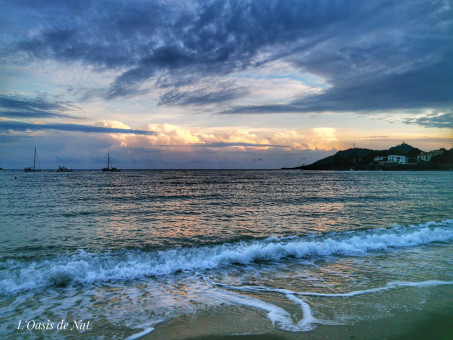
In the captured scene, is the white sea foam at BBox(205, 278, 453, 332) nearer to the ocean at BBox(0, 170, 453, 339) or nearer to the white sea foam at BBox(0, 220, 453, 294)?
the ocean at BBox(0, 170, 453, 339)

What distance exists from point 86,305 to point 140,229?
9716 millimetres

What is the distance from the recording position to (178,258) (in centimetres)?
1105

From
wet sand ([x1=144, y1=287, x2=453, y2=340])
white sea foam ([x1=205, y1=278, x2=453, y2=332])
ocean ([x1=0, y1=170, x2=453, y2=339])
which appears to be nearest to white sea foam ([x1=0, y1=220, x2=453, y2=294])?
ocean ([x1=0, y1=170, x2=453, y2=339])

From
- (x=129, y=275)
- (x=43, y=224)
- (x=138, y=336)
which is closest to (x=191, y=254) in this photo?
(x=129, y=275)

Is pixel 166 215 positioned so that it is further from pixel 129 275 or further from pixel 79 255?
pixel 129 275

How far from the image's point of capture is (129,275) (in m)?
9.41

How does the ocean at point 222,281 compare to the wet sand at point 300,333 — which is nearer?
the wet sand at point 300,333

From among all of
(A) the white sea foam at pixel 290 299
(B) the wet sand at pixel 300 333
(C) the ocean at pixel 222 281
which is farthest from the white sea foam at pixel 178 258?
(B) the wet sand at pixel 300 333

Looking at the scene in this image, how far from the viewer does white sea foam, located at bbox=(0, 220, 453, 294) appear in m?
8.95

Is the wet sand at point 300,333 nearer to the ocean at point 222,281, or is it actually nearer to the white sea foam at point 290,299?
the ocean at point 222,281

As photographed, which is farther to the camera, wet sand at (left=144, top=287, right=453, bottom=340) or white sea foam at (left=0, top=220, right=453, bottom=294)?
white sea foam at (left=0, top=220, right=453, bottom=294)

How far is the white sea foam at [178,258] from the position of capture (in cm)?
895

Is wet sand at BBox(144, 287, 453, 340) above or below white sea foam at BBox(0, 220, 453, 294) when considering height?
above

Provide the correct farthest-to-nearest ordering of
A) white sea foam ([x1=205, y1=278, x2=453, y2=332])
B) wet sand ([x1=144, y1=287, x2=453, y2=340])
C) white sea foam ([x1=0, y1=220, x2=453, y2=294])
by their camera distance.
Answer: white sea foam ([x1=0, y1=220, x2=453, y2=294])
white sea foam ([x1=205, y1=278, x2=453, y2=332])
wet sand ([x1=144, y1=287, x2=453, y2=340])
